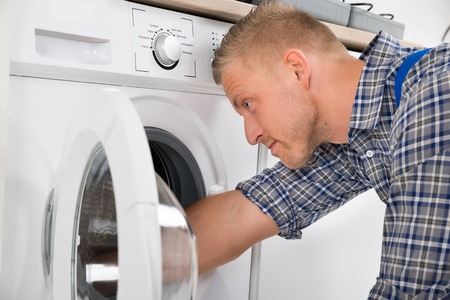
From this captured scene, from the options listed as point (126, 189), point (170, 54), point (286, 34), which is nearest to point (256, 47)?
point (286, 34)

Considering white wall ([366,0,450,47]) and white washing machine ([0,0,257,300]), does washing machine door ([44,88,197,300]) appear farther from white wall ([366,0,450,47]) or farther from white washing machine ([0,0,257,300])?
white wall ([366,0,450,47])

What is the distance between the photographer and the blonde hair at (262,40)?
1.14 m

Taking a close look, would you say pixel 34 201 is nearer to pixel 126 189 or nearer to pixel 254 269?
pixel 126 189

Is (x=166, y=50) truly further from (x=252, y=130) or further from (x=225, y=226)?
(x=225, y=226)

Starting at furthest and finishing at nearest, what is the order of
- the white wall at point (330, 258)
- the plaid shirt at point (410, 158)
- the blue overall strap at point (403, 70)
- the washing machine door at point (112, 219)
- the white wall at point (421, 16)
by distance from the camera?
the white wall at point (421, 16), the white wall at point (330, 258), the blue overall strap at point (403, 70), the plaid shirt at point (410, 158), the washing machine door at point (112, 219)

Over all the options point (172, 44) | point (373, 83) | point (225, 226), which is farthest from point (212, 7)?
point (225, 226)

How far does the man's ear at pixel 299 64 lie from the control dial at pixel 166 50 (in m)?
0.23

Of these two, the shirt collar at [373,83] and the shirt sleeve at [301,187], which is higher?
the shirt collar at [373,83]

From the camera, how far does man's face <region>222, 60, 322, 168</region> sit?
3.68ft

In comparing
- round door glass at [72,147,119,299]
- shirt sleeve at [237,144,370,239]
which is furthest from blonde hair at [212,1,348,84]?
round door glass at [72,147,119,299]

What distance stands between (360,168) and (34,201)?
2.31ft

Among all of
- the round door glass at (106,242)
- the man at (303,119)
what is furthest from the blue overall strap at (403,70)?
the round door glass at (106,242)

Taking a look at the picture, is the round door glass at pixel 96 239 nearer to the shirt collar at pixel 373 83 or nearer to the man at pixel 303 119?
the man at pixel 303 119

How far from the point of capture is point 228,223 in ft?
3.94
